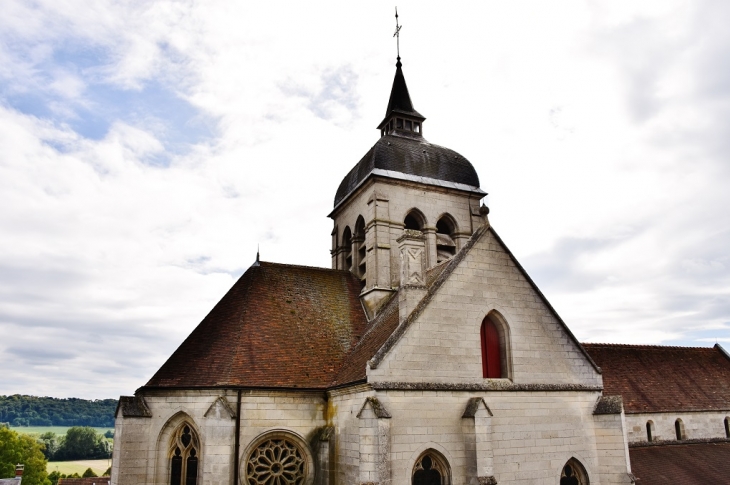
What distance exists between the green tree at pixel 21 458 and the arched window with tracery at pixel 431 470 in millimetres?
46208

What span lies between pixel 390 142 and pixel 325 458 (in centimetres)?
1398

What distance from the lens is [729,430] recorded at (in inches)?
1069

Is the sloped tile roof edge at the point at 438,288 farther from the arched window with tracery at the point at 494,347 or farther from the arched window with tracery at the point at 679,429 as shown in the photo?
the arched window with tracery at the point at 679,429

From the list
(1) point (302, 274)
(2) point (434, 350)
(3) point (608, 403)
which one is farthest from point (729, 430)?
(1) point (302, 274)

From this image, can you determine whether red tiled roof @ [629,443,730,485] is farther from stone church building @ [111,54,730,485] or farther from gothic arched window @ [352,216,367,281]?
gothic arched window @ [352,216,367,281]

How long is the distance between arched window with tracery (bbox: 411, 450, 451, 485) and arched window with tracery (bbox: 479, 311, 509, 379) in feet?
9.21

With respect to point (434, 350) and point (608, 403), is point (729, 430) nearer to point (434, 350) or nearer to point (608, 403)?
point (608, 403)

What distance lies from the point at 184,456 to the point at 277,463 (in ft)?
9.31

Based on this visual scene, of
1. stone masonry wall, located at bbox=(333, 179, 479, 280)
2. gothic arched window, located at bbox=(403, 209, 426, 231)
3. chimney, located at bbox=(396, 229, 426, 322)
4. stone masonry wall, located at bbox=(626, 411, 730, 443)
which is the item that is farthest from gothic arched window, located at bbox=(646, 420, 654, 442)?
chimney, located at bbox=(396, 229, 426, 322)

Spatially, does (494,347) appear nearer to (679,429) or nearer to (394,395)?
(394,395)

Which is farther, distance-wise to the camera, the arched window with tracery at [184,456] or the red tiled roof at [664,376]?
the red tiled roof at [664,376]

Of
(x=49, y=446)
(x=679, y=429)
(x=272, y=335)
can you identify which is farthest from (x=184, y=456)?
(x=49, y=446)

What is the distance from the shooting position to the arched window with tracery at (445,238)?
24094 millimetres

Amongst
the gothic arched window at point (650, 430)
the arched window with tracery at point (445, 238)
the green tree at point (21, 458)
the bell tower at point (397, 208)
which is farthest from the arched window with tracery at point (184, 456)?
the green tree at point (21, 458)
